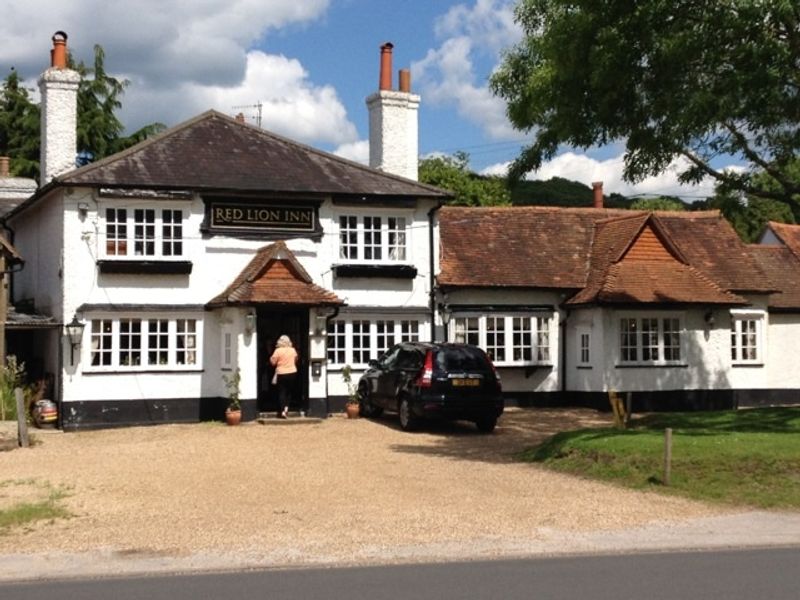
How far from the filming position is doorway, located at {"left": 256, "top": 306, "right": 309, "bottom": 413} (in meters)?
25.9

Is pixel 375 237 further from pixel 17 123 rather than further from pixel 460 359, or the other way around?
pixel 17 123

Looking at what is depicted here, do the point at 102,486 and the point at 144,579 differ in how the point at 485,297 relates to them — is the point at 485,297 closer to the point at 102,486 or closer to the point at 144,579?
the point at 102,486

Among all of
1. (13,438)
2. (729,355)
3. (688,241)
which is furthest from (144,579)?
(688,241)

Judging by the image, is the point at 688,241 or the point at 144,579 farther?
the point at 688,241

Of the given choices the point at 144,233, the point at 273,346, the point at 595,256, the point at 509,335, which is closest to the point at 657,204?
the point at 595,256

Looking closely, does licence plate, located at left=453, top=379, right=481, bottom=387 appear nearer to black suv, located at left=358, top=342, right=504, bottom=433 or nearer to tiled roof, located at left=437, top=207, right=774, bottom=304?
black suv, located at left=358, top=342, right=504, bottom=433

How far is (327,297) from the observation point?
83.1 feet

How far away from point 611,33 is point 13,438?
12932 millimetres

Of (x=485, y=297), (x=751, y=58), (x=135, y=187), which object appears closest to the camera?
(x=751, y=58)

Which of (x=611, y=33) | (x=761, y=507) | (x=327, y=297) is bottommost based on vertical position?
(x=761, y=507)

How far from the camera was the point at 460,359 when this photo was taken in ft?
74.0

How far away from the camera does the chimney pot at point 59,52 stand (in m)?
28.0

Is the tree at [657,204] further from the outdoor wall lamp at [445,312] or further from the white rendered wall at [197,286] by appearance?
the white rendered wall at [197,286]

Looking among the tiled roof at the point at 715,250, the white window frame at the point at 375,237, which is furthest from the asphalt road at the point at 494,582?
the tiled roof at the point at 715,250
